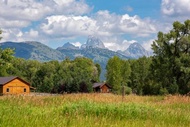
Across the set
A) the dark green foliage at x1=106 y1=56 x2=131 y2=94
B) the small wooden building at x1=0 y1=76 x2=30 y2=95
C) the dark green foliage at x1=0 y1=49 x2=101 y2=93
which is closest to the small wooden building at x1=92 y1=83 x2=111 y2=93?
the dark green foliage at x1=106 y1=56 x2=131 y2=94

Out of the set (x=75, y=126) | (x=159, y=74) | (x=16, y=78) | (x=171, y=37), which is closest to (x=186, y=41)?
(x=171, y=37)

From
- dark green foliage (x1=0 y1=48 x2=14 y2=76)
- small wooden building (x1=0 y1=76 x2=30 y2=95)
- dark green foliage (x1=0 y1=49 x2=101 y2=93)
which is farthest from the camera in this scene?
dark green foliage (x1=0 y1=49 x2=101 y2=93)

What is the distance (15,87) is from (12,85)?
0.98 meters

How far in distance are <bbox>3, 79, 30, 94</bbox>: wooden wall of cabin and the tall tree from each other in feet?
119

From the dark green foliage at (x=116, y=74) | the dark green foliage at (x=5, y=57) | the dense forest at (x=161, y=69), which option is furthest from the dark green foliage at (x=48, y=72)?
the dark green foliage at (x=5, y=57)

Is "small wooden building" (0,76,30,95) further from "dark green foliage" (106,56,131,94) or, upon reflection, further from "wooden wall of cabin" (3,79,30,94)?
"dark green foliage" (106,56,131,94)

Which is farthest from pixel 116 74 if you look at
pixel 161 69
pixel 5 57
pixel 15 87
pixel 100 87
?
pixel 5 57

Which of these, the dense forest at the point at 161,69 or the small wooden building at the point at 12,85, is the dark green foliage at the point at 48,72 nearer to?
the dense forest at the point at 161,69

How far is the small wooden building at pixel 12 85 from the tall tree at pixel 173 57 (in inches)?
1424

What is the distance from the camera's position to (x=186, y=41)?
2142 inches

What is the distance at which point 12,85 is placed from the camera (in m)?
76.5

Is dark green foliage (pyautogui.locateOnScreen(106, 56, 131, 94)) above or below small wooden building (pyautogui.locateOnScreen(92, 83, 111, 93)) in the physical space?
above

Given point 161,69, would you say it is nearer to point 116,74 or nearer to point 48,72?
point 116,74

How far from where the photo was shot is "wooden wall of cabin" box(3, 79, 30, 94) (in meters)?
74.9
